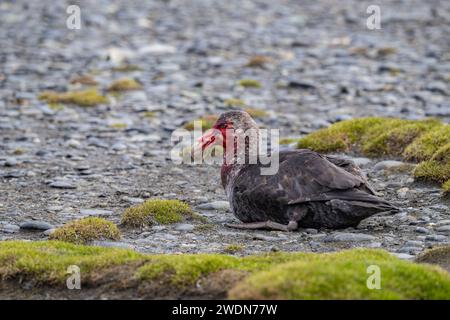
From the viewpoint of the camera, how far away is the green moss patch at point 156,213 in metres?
12.7

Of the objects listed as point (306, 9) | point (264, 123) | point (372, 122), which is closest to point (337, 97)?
point (264, 123)

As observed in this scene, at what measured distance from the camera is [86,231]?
11664 millimetres

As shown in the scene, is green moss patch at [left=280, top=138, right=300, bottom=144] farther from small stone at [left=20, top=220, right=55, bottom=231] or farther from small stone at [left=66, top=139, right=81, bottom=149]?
small stone at [left=20, top=220, right=55, bottom=231]

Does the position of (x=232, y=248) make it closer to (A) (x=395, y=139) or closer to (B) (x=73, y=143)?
(A) (x=395, y=139)

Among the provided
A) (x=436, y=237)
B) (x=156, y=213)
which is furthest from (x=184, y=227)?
(x=436, y=237)

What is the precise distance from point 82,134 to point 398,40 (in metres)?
16.9

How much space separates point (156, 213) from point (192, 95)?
11.5 m

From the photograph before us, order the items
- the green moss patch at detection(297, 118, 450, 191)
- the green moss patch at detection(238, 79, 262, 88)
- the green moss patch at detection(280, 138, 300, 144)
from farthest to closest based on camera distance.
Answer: the green moss patch at detection(238, 79, 262, 88)
the green moss patch at detection(280, 138, 300, 144)
the green moss patch at detection(297, 118, 450, 191)

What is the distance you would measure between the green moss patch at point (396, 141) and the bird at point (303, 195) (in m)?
2.33

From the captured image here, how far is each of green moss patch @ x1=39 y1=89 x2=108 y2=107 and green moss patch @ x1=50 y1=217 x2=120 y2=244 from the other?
1154cm

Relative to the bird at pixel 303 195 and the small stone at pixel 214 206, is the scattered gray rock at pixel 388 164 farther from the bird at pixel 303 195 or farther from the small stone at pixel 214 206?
the small stone at pixel 214 206

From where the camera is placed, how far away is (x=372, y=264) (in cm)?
916

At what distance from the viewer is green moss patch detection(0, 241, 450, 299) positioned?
8.55 metres

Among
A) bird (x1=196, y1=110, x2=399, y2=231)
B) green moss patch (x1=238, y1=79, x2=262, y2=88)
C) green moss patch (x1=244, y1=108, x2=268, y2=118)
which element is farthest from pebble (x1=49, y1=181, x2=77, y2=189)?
green moss patch (x1=238, y1=79, x2=262, y2=88)
